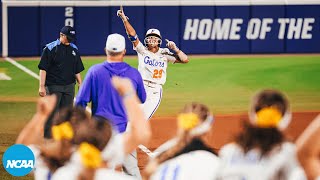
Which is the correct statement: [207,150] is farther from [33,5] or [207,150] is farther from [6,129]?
[33,5]

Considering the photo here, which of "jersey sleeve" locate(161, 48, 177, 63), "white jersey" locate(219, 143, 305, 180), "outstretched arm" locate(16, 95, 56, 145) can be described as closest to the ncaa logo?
"jersey sleeve" locate(161, 48, 177, 63)

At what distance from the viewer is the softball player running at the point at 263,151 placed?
3.69 meters

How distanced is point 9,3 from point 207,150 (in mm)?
14263

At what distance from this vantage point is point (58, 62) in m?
9.98

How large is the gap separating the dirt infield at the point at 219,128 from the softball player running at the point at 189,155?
6.37m

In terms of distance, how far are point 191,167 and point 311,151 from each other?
2.01ft

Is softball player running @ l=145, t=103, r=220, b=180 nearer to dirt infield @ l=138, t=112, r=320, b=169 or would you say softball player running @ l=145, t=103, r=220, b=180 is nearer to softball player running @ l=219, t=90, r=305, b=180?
softball player running @ l=219, t=90, r=305, b=180

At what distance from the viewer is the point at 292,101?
15.2m

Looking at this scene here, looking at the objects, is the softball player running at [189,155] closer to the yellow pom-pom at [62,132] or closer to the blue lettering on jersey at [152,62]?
the yellow pom-pom at [62,132]

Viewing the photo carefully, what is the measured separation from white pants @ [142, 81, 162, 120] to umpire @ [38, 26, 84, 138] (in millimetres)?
906

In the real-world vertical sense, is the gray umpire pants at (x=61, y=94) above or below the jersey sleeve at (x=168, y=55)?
below

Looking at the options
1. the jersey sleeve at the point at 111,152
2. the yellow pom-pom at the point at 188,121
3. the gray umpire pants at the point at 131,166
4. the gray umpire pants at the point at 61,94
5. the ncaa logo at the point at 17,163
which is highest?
the yellow pom-pom at the point at 188,121

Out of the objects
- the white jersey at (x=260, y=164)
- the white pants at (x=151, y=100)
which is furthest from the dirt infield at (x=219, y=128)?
the white jersey at (x=260, y=164)

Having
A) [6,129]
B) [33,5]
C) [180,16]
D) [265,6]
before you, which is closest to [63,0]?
[33,5]
